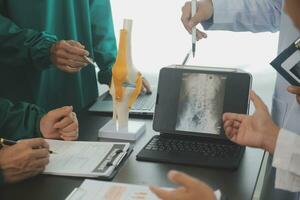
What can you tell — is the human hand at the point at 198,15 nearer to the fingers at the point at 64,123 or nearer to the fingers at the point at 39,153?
the fingers at the point at 64,123

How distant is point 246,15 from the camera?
1.44 metres

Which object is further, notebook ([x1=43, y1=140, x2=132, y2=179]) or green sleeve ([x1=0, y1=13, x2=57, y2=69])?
green sleeve ([x1=0, y1=13, x2=57, y2=69])

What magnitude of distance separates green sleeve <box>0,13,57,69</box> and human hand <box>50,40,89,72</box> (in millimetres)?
29

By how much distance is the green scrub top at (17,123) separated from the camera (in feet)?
4.09

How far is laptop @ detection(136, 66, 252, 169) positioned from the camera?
1.16 m

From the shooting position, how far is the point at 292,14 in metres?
0.88

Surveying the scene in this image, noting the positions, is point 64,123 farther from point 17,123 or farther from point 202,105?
point 202,105

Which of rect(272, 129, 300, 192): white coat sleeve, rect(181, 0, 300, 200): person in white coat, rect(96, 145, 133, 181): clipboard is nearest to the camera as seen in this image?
rect(272, 129, 300, 192): white coat sleeve

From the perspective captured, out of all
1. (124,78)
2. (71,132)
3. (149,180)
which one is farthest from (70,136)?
(149,180)

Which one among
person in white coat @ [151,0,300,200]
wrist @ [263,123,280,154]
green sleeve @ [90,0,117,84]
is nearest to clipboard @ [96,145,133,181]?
person in white coat @ [151,0,300,200]

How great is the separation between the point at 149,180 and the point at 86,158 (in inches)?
7.8

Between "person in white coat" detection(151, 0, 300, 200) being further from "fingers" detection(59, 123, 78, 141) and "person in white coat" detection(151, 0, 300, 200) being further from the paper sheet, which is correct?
"fingers" detection(59, 123, 78, 141)

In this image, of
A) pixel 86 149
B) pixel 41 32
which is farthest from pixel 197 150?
pixel 41 32

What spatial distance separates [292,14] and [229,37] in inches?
45.1
